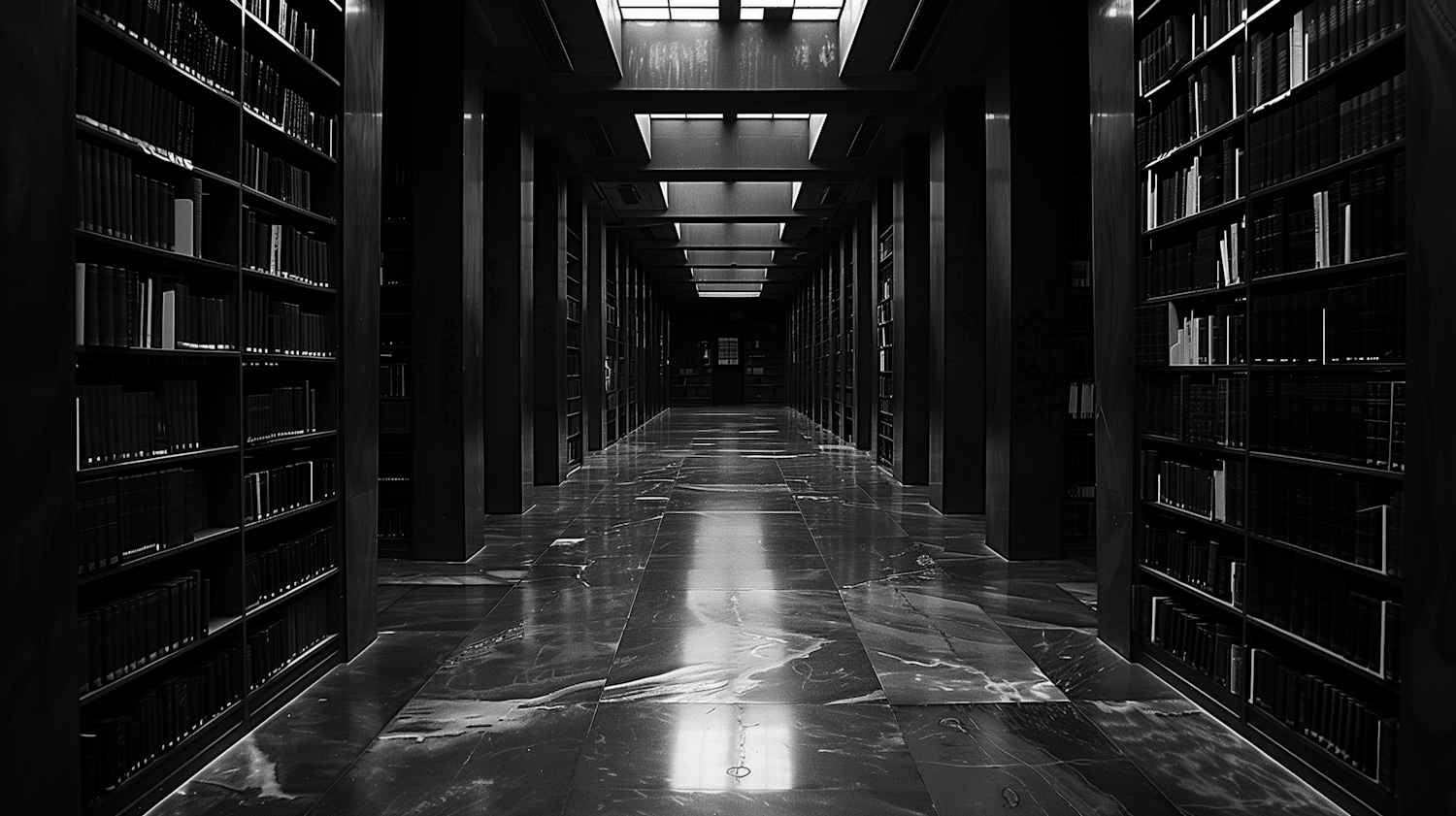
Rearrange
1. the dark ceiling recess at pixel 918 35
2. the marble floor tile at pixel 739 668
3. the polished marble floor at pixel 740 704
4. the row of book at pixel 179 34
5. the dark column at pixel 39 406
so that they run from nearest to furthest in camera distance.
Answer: the dark column at pixel 39 406 < the row of book at pixel 179 34 < the polished marble floor at pixel 740 704 < the marble floor tile at pixel 739 668 < the dark ceiling recess at pixel 918 35

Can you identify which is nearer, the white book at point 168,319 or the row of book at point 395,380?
the white book at point 168,319

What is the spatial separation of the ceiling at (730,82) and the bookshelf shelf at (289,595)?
510 centimetres

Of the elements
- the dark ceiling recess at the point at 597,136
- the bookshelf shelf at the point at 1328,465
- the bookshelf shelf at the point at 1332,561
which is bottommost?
the bookshelf shelf at the point at 1332,561

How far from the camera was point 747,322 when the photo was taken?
138 ft

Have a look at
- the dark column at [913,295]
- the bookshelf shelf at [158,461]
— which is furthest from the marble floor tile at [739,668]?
the dark column at [913,295]

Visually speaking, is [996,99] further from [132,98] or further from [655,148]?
[655,148]

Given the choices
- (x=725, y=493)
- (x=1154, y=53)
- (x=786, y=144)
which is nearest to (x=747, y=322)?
(x=786, y=144)

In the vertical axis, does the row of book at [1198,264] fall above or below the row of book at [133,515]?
above

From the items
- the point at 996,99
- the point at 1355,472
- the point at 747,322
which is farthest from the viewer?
the point at 747,322

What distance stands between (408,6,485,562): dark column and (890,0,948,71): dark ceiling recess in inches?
143

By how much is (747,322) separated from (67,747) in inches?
1567

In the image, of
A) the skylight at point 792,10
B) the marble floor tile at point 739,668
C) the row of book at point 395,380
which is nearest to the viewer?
the marble floor tile at point 739,668

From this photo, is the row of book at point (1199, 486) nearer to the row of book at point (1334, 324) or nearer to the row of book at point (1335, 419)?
the row of book at point (1335, 419)

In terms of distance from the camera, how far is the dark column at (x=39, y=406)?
252 centimetres
